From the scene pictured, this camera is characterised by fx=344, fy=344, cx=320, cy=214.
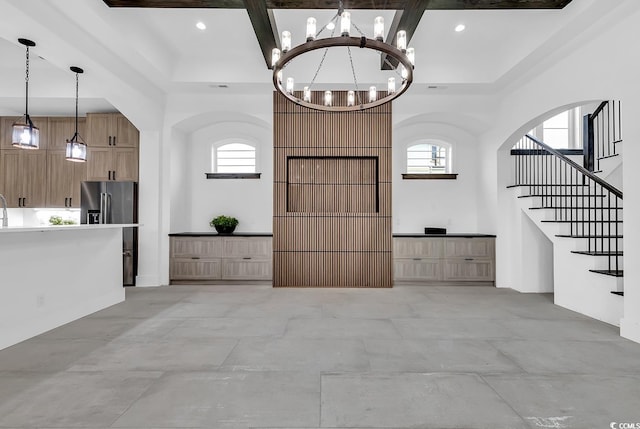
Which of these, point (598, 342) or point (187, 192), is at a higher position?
point (187, 192)

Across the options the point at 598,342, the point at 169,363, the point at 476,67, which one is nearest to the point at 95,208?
the point at 169,363

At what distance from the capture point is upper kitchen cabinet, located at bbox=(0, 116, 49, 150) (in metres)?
6.82

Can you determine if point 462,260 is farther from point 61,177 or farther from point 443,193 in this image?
point 61,177

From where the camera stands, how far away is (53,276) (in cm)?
402

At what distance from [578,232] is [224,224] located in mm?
6058

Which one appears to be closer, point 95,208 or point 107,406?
point 107,406

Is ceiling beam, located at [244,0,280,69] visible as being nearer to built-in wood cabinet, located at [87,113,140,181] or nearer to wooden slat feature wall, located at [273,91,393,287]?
wooden slat feature wall, located at [273,91,393,287]

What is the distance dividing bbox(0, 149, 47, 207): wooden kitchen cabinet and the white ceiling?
0.91 m

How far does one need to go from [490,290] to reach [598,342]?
265cm

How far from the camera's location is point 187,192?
728 cm

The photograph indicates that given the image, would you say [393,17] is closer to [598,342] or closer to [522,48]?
[522,48]

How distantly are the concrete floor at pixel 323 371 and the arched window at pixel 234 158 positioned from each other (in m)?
3.57

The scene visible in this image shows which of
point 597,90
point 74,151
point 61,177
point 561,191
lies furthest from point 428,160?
point 61,177

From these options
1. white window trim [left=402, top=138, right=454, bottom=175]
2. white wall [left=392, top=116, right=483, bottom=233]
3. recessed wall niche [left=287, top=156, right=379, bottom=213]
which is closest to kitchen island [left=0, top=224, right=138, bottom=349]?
recessed wall niche [left=287, top=156, right=379, bottom=213]
